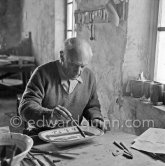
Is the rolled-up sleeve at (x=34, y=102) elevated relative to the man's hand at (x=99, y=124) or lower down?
elevated

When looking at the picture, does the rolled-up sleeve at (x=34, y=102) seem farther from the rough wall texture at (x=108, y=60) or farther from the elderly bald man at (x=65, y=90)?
the rough wall texture at (x=108, y=60)

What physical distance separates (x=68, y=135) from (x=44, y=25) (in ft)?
11.6

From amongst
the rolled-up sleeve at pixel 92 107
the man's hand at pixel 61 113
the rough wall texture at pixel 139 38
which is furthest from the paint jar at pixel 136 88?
the man's hand at pixel 61 113

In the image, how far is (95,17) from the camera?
2.93 m

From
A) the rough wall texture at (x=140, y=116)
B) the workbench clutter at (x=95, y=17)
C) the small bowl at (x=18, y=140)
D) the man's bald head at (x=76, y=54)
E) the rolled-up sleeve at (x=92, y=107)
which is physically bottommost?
the rough wall texture at (x=140, y=116)

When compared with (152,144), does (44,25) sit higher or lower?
higher

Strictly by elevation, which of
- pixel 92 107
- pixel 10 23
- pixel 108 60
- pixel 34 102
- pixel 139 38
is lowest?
pixel 92 107

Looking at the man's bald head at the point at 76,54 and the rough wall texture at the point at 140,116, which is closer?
the man's bald head at the point at 76,54

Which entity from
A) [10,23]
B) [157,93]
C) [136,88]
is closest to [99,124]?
[157,93]

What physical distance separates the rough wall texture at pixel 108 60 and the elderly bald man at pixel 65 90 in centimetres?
55

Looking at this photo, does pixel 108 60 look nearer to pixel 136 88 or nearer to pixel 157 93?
pixel 136 88

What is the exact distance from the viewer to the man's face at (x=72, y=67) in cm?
185

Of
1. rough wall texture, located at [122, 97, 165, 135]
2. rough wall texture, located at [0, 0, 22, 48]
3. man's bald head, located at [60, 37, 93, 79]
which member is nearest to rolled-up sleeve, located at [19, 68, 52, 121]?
man's bald head, located at [60, 37, 93, 79]

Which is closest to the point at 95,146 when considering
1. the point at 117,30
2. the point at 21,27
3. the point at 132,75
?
the point at 132,75
